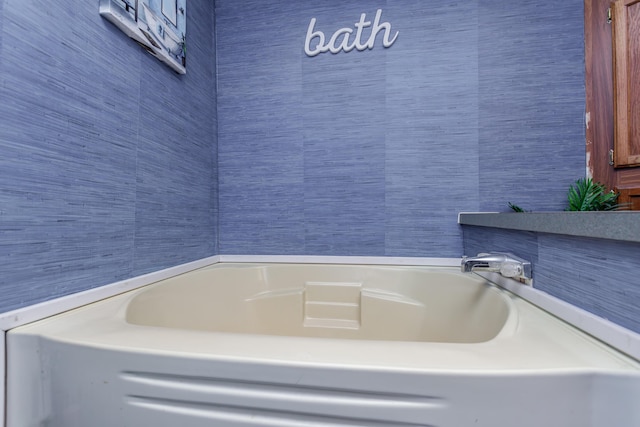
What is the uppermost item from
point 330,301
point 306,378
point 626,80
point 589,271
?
point 626,80

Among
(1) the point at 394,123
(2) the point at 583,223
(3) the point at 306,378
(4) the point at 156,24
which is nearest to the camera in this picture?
(3) the point at 306,378

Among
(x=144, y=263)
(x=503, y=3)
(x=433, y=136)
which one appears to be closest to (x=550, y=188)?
(x=433, y=136)

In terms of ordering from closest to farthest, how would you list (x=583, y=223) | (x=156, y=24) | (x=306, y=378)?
(x=306, y=378) → (x=583, y=223) → (x=156, y=24)

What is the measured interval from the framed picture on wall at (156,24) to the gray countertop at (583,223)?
4.32 ft

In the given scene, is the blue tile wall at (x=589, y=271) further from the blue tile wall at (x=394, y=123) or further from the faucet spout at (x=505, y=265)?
the blue tile wall at (x=394, y=123)

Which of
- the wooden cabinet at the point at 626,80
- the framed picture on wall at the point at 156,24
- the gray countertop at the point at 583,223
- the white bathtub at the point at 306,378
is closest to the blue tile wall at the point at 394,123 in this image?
the wooden cabinet at the point at 626,80

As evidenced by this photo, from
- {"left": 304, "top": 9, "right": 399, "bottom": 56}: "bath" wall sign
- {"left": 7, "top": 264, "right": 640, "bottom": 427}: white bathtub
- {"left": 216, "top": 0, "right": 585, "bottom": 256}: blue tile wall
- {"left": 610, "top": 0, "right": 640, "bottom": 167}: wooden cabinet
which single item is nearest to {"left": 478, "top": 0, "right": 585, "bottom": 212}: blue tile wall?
{"left": 216, "top": 0, "right": 585, "bottom": 256}: blue tile wall

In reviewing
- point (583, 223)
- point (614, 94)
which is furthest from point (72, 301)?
point (614, 94)

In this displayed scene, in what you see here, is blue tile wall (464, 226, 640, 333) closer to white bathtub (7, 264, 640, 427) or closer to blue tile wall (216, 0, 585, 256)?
white bathtub (7, 264, 640, 427)

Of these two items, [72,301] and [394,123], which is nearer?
[72,301]

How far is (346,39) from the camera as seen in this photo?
1277 mm

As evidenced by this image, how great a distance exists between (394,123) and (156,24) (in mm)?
1073

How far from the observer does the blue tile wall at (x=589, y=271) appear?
43 centimetres

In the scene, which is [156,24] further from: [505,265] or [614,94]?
[614,94]
